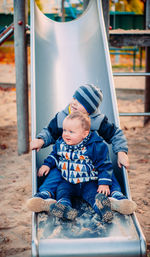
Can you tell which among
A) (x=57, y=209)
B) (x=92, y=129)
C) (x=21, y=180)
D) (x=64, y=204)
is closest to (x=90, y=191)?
(x=64, y=204)

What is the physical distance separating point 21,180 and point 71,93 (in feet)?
3.29

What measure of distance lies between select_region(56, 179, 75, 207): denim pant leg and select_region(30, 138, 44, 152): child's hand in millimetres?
287

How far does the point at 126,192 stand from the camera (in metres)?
2.19

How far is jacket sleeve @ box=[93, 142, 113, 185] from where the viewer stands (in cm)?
212

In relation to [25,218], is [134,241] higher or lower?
higher

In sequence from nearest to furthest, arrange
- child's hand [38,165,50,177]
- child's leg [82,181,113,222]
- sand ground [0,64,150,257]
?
1. child's leg [82,181,113,222]
2. child's hand [38,165,50,177]
3. sand ground [0,64,150,257]

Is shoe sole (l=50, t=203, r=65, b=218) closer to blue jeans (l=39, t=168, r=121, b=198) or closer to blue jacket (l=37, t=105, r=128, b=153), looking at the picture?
blue jeans (l=39, t=168, r=121, b=198)

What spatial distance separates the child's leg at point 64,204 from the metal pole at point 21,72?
1982 millimetres

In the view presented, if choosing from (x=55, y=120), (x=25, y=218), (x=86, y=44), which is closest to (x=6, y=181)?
(x=25, y=218)

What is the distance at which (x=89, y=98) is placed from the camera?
7.76ft

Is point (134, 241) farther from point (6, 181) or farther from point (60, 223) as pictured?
point (6, 181)

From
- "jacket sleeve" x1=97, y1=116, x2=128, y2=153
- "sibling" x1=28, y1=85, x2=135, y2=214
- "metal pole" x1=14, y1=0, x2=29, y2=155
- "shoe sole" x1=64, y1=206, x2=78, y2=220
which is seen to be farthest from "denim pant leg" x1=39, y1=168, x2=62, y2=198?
"metal pole" x1=14, y1=0, x2=29, y2=155

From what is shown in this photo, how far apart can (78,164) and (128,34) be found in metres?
2.33

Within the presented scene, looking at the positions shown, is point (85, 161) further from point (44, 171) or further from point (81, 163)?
point (44, 171)
